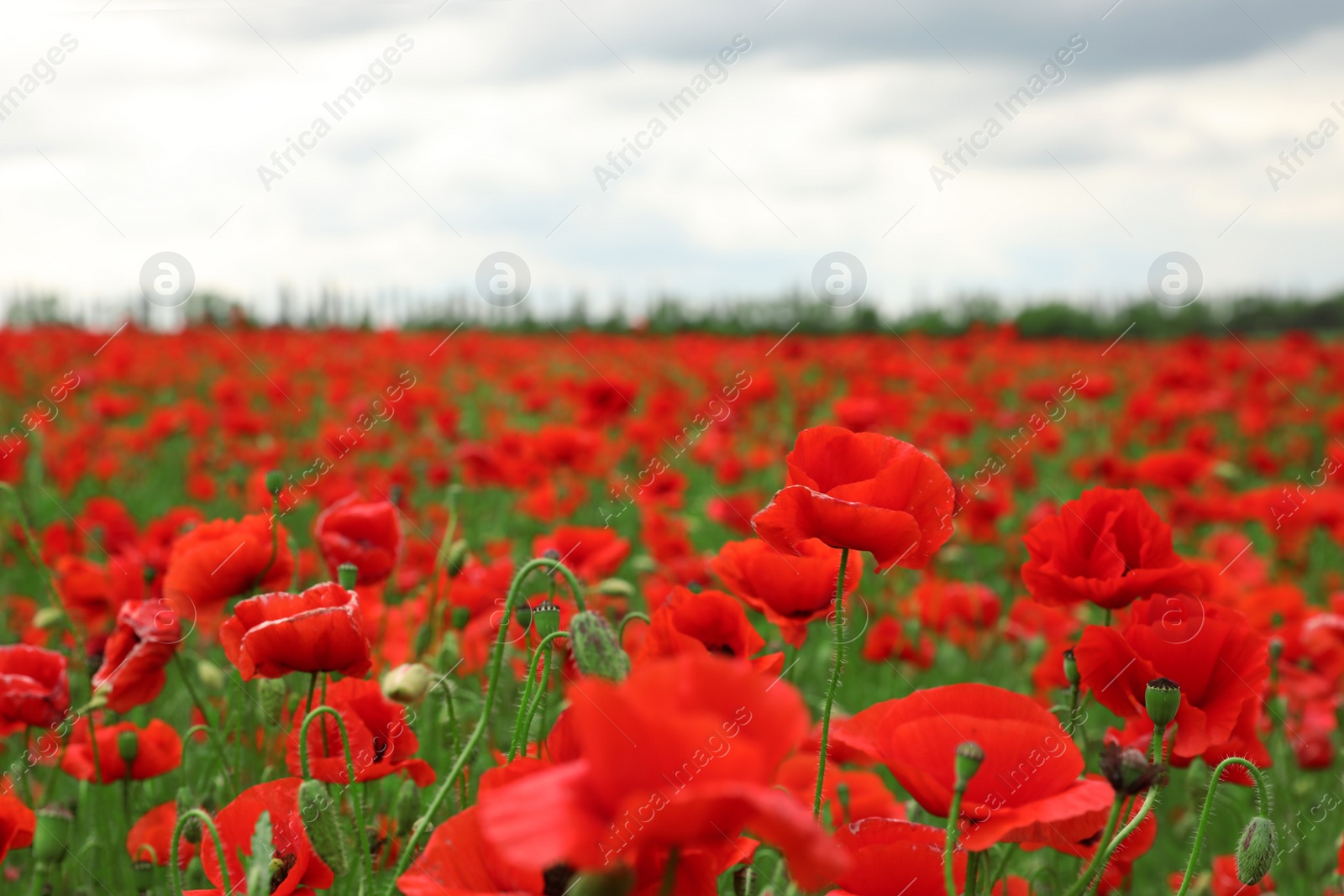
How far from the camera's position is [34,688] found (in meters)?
1.39

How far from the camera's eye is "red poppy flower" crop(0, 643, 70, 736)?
140 centimetres

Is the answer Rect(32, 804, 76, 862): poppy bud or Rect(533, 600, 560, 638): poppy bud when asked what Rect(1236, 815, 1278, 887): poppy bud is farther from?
Rect(32, 804, 76, 862): poppy bud

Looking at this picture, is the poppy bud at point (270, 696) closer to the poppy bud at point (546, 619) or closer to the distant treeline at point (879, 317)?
the poppy bud at point (546, 619)

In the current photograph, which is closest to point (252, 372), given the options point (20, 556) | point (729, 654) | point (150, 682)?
point (20, 556)

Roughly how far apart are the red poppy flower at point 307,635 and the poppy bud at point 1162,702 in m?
0.71

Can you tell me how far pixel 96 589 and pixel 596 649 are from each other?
1.75 metres

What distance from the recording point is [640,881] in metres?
0.65

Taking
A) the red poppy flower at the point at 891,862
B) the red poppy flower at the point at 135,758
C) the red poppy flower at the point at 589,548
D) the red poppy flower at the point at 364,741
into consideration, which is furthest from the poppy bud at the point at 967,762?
the red poppy flower at the point at 589,548

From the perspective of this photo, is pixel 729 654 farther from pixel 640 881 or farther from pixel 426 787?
pixel 426 787

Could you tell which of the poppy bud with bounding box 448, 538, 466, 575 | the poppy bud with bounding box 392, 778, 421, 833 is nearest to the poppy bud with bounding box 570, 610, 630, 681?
the poppy bud with bounding box 392, 778, 421, 833

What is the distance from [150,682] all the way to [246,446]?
3.54 metres

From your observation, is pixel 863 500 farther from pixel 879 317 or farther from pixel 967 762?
pixel 879 317

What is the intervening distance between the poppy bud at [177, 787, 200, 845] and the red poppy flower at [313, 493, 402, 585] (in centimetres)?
38

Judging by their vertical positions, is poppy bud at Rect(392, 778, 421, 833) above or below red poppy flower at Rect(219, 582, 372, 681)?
below
